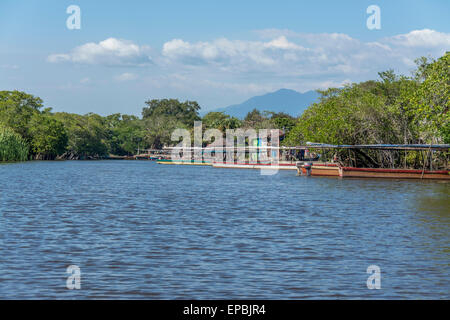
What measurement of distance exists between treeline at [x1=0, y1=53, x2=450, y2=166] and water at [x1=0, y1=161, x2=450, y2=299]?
1558 centimetres

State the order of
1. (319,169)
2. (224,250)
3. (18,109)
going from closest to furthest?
(224,250) < (319,169) < (18,109)

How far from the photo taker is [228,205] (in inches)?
1303

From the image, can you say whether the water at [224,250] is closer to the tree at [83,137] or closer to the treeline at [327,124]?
the treeline at [327,124]

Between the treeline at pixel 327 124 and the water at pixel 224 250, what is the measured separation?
1558cm

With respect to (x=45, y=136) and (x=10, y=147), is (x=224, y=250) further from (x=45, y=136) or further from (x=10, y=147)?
(x=45, y=136)

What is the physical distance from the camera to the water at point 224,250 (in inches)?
521

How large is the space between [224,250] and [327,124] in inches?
2131

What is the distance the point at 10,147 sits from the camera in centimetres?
10706

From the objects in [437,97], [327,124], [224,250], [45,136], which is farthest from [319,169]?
[45,136]

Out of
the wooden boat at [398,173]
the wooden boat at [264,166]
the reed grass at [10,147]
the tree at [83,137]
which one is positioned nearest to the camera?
the wooden boat at [398,173]

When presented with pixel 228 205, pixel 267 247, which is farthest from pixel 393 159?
pixel 267 247

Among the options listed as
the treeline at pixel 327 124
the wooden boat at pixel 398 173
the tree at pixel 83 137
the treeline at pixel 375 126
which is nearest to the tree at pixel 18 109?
the treeline at pixel 327 124

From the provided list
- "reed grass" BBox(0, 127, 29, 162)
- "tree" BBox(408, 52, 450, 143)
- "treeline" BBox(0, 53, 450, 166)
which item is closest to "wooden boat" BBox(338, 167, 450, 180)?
"treeline" BBox(0, 53, 450, 166)

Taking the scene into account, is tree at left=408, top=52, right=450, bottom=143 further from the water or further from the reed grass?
the reed grass
